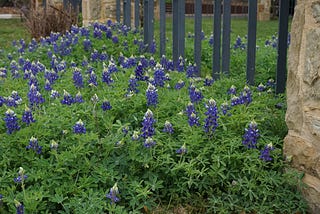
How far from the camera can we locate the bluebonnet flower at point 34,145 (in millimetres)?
3043

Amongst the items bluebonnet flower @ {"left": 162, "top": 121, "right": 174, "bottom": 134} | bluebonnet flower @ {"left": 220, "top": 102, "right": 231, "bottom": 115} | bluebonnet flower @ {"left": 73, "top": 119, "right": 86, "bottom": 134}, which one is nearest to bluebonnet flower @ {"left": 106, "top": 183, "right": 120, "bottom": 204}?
bluebonnet flower @ {"left": 73, "top": 119, "right": 86, "bottom": 134}

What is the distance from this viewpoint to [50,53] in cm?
641

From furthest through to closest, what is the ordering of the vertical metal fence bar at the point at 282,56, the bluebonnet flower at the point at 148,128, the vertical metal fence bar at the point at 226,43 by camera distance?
the vertical metal fence bar at the point at 226,43 → the vertical metal fence bar at the point at 282,56 → the bluebonnet flower at the point at 148,128

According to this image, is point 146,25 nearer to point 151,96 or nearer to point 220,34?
point 220,34

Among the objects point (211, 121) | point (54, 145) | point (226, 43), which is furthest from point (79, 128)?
point (226, 43)

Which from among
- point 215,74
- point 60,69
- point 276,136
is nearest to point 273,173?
point 276,136

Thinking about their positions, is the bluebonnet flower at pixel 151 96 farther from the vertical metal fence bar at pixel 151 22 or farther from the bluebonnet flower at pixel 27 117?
the vertical metal fence bar at pixel 151 22

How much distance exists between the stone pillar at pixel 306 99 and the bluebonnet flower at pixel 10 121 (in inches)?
66.5

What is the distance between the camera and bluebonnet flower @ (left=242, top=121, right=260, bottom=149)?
10.2ft

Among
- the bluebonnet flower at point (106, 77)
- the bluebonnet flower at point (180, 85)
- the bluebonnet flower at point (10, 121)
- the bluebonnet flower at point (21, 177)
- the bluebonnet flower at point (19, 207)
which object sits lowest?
the bluebonnet flower at point (19, 207)

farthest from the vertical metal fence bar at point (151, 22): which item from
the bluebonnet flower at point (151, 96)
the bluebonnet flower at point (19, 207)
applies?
the bluebonnet flower at point (19, 207)

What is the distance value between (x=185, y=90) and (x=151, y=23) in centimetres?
294

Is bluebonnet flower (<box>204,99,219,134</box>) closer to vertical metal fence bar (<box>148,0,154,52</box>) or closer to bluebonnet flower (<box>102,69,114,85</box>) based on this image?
bluebonnet flower (<box>102,69,114,85</box>)

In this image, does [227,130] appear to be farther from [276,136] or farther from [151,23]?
[151,23]
